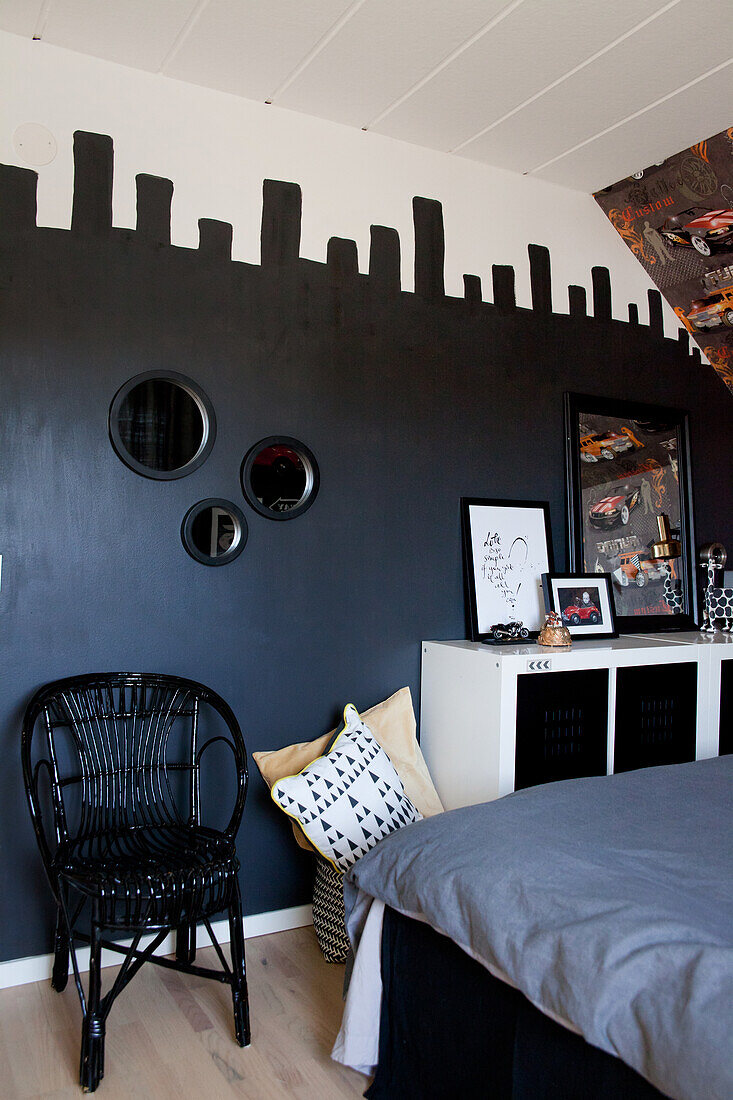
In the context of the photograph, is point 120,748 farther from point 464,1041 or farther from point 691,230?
point 691,230

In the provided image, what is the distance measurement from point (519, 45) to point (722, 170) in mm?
1088

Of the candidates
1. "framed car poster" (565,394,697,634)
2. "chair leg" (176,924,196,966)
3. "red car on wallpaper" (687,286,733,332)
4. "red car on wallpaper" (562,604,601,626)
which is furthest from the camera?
"red car on wallpaper" (687,286,733,332)

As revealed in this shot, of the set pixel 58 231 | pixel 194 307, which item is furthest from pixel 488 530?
pixel 58 231

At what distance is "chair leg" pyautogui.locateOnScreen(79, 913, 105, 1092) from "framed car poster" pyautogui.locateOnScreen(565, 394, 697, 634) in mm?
2264

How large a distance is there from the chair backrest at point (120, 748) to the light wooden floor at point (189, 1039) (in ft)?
1.49

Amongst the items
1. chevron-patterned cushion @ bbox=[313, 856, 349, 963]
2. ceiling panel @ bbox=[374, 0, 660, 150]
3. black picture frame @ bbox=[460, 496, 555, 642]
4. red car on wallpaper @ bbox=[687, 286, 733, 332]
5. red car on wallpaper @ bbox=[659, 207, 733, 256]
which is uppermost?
ceiling panel @ bbox=[374, 0, 660, 150]

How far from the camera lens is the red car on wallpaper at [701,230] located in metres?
3.29

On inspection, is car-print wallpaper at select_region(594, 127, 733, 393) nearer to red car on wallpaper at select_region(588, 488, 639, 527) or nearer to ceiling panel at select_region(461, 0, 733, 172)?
ceiling panel at select_region(461, 0, 733, 172)

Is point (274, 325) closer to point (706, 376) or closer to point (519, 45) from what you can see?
point (519, 45)

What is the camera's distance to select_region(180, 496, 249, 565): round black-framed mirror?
267 cm

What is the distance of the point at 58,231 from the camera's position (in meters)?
2.50

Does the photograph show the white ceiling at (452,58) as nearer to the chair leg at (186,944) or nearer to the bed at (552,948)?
the bed at (552,948)

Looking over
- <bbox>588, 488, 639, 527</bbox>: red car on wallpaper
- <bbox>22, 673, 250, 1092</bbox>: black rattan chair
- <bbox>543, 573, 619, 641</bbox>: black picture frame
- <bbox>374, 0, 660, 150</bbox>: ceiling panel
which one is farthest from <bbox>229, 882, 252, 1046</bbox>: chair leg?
→ <bbox>374, 0, 660, 150</bbox>: ceiling panel

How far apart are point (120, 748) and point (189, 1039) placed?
31.7 inches
